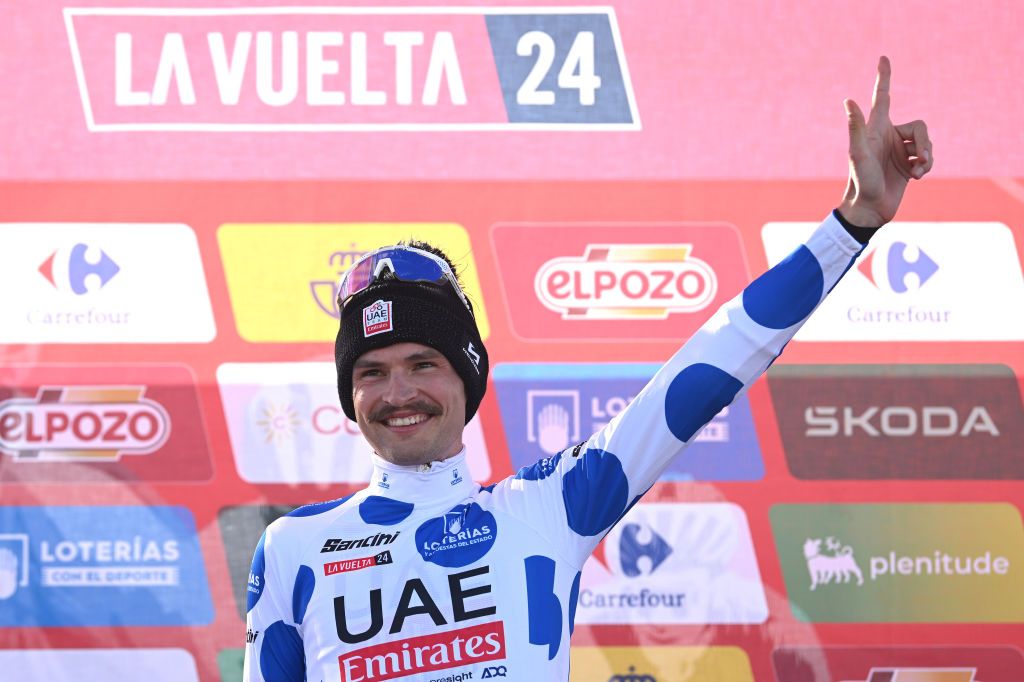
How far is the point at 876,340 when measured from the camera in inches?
101

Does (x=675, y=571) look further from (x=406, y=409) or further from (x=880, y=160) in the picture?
(x=880, y=160)

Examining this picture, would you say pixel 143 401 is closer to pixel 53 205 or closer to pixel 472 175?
pixel 53 205

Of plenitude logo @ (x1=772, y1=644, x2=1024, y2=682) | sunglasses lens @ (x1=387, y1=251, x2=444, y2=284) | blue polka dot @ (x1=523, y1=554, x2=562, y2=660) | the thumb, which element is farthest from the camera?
plenitude logo @ (x1=772, y1=644, x2=1024, y2=682)

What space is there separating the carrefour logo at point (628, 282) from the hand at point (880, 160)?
1.36 m

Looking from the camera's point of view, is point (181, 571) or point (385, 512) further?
point (181, 571)

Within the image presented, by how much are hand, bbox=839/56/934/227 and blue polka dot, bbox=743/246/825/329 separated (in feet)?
0.24

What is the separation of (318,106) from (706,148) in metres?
0.98

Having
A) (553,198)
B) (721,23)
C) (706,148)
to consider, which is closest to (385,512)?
(553,198)

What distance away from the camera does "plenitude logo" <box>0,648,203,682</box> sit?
8.41 ft

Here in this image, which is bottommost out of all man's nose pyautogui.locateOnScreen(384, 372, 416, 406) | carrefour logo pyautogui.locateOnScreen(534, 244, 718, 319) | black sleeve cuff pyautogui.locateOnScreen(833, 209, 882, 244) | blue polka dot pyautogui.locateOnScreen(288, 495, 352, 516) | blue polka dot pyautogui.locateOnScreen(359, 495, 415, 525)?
blue polka dot pyautogui.locateOnScreen(359, 495, 415, 525)

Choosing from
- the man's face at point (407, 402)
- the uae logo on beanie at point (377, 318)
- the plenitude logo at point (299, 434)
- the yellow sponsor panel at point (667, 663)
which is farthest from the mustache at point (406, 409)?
the yellow sponsor panel at point (667, 663)

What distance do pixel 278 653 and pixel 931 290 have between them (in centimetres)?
188

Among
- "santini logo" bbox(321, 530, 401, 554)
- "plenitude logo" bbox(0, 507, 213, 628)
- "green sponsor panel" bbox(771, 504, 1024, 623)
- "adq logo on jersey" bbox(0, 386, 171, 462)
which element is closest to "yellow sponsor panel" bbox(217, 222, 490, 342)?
"adq logo on jersey" bbox(0, 386, 171, 462)

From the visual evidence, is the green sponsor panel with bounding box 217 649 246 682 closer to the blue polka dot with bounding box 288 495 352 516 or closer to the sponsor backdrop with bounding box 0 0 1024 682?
the sponsor backdrop with bounding box 0 0 1024 682
